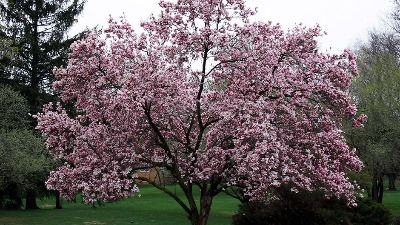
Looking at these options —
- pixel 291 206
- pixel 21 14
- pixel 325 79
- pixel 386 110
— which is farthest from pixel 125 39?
pixel 21 14

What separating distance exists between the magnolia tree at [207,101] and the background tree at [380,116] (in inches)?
679

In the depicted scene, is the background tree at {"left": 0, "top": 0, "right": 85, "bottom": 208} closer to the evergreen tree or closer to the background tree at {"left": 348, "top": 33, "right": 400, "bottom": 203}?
the evergreen tree

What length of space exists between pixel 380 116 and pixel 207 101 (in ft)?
67.4

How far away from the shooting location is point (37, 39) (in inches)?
1326

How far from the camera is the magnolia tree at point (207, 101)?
33.3ft

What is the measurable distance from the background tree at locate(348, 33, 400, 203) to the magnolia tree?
17.2 meters

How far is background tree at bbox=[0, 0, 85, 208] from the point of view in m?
32.4

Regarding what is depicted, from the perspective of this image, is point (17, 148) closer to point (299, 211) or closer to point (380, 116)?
point (299, 211)

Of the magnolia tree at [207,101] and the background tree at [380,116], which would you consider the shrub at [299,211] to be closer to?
the magnolia tree at [207,101]

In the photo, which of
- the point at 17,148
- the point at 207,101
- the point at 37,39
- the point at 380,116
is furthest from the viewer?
the point at 37,39

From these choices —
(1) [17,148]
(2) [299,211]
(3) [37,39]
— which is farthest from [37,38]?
(2) [299,211]

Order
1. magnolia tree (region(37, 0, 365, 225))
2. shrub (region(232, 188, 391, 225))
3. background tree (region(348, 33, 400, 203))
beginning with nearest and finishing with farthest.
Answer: magnolia tree (region(37, 0, 365, 225)) → shrub (region(232, 188, 391, 225)) → background tree (region(348, 33, 400, 203))

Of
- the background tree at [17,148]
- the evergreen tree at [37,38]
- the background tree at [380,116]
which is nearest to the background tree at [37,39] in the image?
the evergreen tree at [37,38]

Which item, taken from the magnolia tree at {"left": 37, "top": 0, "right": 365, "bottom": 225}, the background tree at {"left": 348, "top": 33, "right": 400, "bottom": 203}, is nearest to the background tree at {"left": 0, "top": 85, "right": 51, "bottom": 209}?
the magnolia tree at {"left": 37, "top": 0, "right": 365, "bottom": 225}
